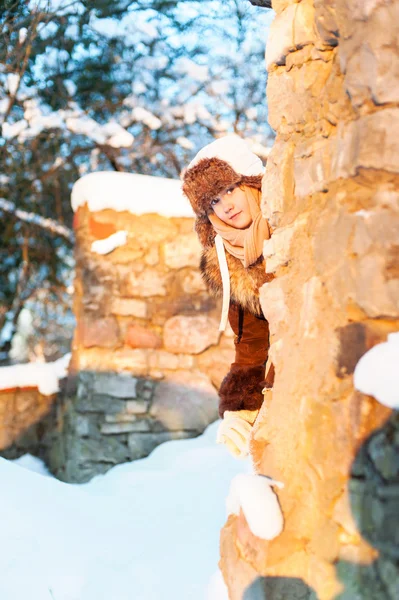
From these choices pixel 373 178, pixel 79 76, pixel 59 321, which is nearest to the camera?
pixel 373 178

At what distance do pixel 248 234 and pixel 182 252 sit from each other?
6.81 feet

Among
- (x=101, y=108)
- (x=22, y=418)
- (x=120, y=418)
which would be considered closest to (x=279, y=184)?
(x=120, y=418)

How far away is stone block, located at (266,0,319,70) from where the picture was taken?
1301 mm

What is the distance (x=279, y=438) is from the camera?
4.30 ft

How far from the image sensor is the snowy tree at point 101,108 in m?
5.91

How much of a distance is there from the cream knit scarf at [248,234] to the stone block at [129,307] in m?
1.92

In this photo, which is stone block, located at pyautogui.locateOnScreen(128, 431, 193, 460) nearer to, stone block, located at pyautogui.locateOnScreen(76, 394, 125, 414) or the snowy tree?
stone block, located at pyautogui.locateOnScreen(76, 394, 125, 414)

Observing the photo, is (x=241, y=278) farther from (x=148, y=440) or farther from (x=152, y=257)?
(x=148, y=440)

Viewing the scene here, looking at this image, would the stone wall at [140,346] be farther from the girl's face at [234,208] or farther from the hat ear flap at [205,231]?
the girl's face at [234,208]

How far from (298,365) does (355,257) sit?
29 cm

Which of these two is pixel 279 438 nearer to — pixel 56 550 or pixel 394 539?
pixel 394 539

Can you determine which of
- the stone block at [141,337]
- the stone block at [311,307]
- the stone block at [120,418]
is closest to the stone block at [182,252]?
the stone block at [141,337]

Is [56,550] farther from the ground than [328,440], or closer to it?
closer to it

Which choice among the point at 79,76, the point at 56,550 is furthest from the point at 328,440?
the point at 79,76
